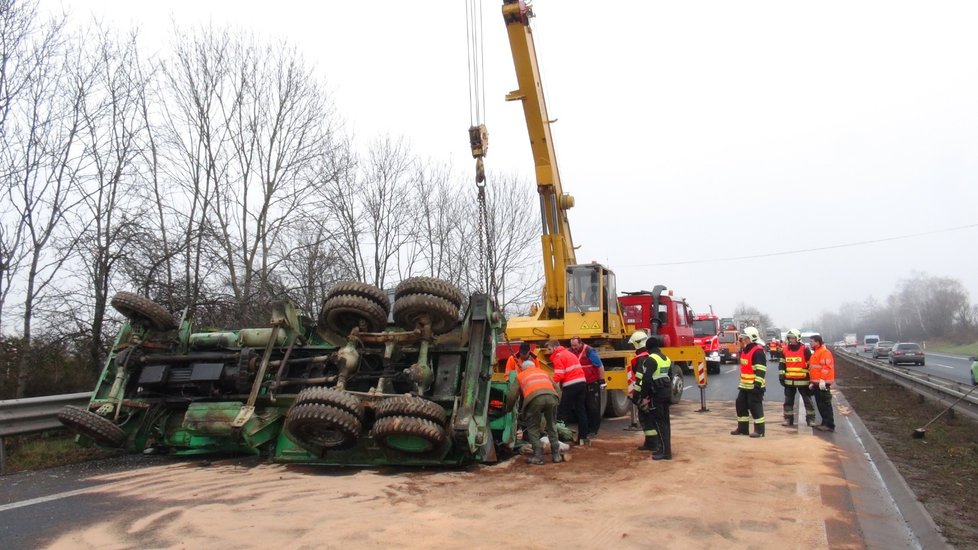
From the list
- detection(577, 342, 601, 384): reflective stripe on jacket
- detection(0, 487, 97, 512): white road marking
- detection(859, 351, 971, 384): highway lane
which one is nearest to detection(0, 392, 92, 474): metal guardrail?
detection(0, 487, 97, 512): white road marking

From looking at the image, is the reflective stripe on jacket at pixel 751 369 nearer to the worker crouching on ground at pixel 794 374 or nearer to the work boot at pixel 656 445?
the worker crouching on ground at pixel 794 374

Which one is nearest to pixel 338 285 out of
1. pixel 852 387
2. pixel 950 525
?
pixel 950 525

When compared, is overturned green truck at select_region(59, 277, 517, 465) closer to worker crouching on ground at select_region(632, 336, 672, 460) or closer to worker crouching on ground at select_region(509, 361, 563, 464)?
worker crouching on ground at select_region(509, 361, 563, 464)

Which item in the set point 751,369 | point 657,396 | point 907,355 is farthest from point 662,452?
point 907,355

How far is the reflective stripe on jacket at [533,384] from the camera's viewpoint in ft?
26.9

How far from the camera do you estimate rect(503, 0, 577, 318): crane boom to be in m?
13.6

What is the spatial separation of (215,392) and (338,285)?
1.96m

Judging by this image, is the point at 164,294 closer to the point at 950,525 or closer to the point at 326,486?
the point at 326,486

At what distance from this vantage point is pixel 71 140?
12.7 m

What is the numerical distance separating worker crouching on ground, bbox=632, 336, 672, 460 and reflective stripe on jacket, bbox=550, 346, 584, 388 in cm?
112

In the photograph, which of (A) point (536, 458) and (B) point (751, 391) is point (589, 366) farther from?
(A) point (536, 458)

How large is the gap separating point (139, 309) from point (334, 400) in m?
3.12

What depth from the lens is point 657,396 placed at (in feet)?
29.2

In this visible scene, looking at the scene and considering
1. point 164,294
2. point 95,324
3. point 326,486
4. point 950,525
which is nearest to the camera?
point 950,525
